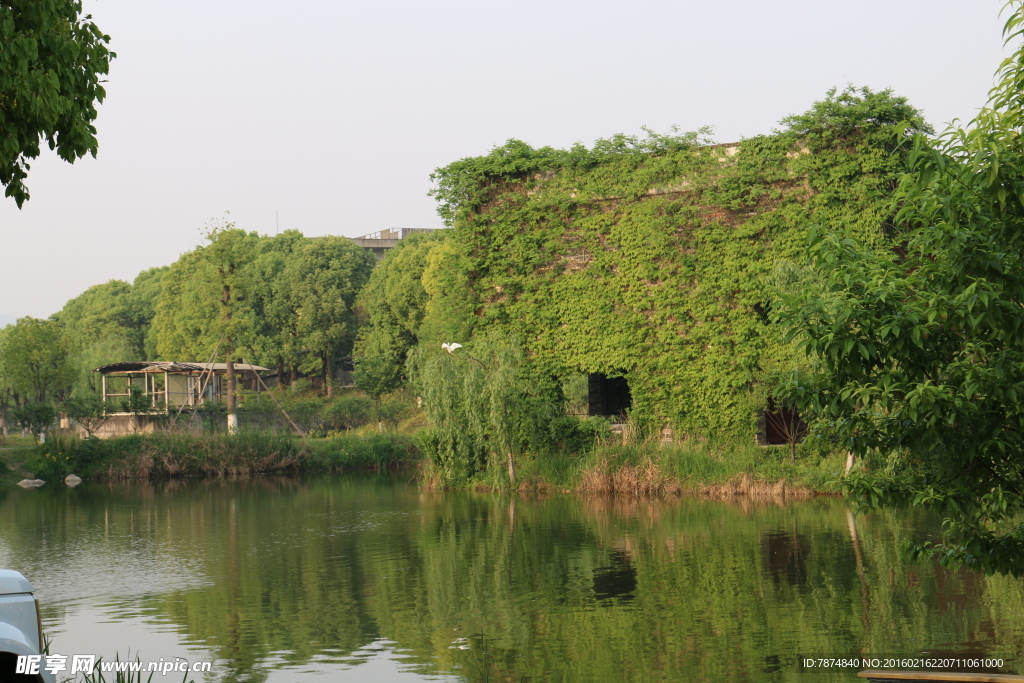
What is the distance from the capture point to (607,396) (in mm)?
31578

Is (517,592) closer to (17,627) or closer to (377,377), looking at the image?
(17,627)

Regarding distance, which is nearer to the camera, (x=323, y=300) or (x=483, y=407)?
(x=483, y=407)

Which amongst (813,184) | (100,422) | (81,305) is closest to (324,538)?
(813,184)

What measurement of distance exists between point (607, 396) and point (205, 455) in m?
13.4

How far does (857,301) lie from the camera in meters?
5.58

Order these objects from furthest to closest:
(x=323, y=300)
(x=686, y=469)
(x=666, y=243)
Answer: (x=323, y=300) → (x=666, y=243) → (x=686, y=469)

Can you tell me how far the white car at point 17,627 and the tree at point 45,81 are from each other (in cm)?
306

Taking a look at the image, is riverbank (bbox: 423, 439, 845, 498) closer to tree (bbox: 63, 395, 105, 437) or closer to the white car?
tree (bbox: 63, 395, 105, 437)

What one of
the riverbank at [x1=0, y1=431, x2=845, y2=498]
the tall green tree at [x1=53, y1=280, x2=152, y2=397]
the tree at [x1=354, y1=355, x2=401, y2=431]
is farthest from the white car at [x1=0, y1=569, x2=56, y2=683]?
the tall green tree at [x1=53, y1=280, x2=152, y2=397]

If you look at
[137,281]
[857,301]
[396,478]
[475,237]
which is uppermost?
[137,281]

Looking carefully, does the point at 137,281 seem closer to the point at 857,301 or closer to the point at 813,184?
the point at 813,184

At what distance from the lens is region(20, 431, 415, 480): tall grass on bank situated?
33.4 m

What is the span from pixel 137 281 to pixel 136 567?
2646 inches

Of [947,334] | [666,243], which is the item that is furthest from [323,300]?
[947,334]
